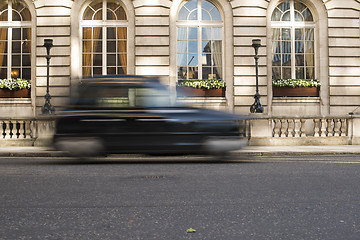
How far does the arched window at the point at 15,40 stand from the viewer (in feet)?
68.0

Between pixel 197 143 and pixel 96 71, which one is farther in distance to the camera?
pixel 96 71

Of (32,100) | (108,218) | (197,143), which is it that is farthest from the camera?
(32,100)

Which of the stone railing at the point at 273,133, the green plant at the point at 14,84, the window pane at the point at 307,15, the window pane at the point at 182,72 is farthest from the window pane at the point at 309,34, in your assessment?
the green plant at the point at 14,84

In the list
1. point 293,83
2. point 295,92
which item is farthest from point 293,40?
point 295,92

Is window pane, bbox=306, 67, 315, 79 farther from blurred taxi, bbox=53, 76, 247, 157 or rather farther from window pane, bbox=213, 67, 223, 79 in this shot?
blurred taxi, bbox=53, 76, 247, 157

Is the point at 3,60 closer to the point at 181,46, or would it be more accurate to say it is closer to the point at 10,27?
the point at 10,27

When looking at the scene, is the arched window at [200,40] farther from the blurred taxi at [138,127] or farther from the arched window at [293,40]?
the blurred taxi at [138,127]

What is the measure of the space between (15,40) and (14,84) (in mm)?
2265

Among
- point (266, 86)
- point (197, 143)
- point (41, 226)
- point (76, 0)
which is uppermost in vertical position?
point (76, 0)

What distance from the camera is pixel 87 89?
10.0m

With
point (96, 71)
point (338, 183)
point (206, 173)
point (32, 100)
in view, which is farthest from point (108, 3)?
point (338, 183)

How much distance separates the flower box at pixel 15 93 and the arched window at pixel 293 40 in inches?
455

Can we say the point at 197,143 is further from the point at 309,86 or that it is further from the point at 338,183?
the point at 309,86

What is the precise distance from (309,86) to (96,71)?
9.89 metres
